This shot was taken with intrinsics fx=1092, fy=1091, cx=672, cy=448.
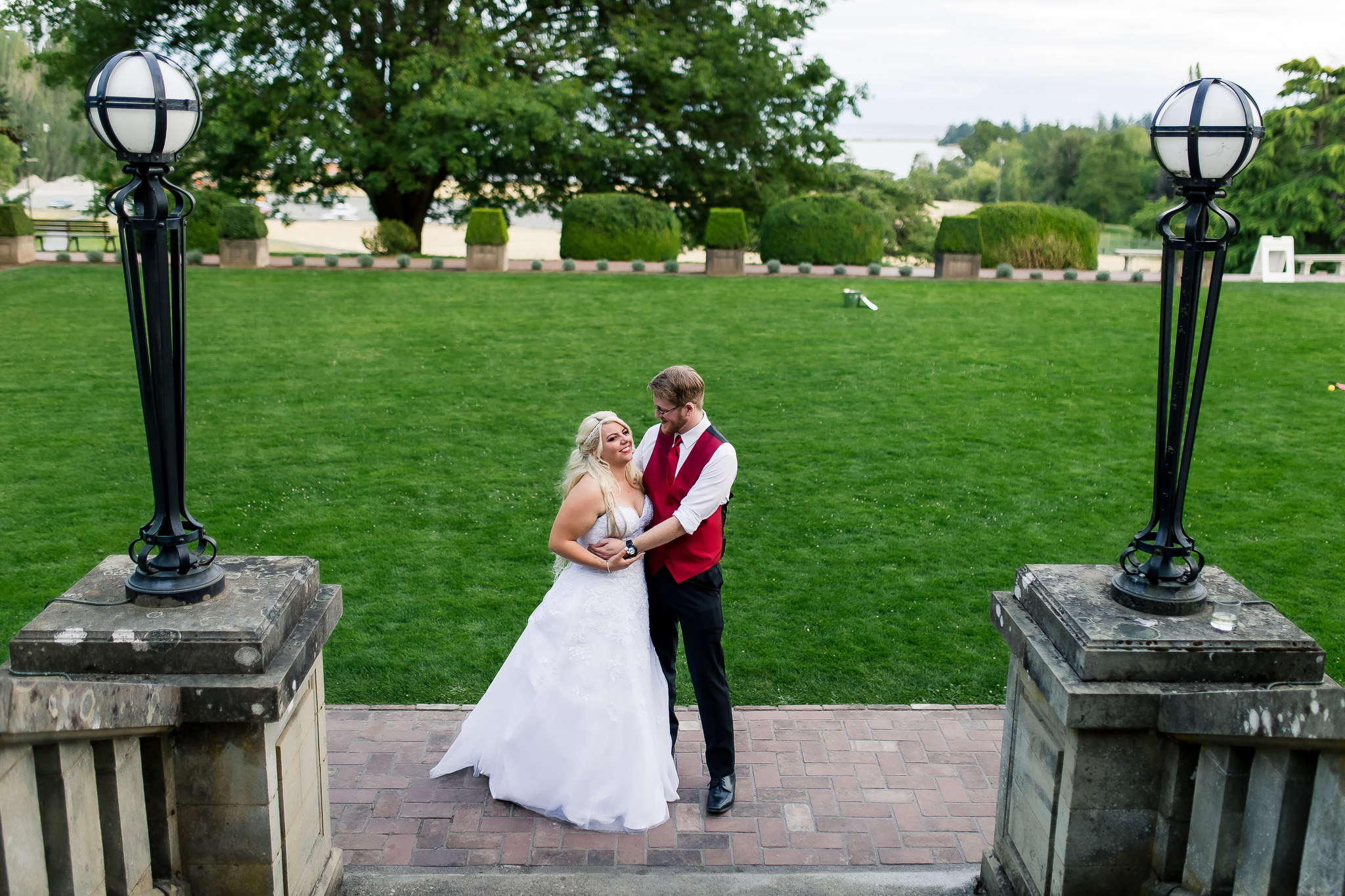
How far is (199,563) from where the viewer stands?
12.6 feet

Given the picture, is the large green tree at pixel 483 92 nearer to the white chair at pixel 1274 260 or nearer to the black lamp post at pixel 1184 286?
the white chair at pixel 1274 260

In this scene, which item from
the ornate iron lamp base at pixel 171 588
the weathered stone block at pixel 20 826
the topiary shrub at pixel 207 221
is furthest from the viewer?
the topiary shrub at pixel 207 221

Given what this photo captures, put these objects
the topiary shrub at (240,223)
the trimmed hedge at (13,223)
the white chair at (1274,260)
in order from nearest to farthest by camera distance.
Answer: the trimmed hedge at (13,223), the topiary shrub at (240,223), the white chair at (1274,260)

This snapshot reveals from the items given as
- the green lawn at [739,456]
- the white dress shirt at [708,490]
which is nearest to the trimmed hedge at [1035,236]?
the green lawn at [739,456]

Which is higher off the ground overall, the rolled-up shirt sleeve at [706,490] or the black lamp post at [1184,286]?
the black lamp post at [1184,286]

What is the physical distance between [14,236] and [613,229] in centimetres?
1224

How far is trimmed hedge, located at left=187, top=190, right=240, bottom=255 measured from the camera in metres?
23.4

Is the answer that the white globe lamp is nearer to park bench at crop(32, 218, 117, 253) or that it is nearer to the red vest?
the red vest

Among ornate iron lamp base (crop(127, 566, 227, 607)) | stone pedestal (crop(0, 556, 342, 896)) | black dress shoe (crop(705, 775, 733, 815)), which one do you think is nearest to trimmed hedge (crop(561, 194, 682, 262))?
Answer: black dress shoe (crop(705, 775, 733, 815))

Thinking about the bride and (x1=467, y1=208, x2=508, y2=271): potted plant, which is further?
(x1=467, y1=208, x2=508, y2=271): potted plant

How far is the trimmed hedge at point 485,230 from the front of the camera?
900 inches

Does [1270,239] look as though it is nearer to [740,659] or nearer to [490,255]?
[490,255]

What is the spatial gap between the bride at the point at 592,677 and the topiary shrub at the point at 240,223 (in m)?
19.6

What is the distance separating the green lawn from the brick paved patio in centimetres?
39
